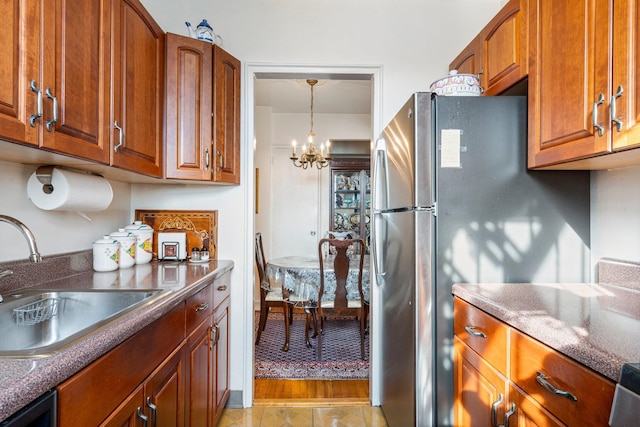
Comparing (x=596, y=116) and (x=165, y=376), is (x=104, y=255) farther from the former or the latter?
(x=596, y=116)

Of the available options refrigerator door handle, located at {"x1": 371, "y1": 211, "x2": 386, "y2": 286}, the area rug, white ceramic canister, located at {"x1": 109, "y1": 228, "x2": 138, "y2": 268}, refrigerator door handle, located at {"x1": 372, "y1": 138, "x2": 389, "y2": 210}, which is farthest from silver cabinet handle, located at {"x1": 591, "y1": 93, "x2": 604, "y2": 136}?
the area rug

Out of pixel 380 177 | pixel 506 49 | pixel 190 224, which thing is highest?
pixel 506 49

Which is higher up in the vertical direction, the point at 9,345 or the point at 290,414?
the point at 9,345

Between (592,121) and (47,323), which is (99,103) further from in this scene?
(592,121)

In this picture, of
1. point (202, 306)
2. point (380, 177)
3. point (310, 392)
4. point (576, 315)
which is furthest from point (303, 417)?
point (576, 315)

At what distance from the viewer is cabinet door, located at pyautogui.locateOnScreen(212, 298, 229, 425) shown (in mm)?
1802

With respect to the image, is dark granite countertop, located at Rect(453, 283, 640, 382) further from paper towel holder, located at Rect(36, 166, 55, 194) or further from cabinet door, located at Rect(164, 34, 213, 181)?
paper towel holder, located at Rect(36, 166, 55, 194)

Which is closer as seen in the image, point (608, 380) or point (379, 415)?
point (608, 380)

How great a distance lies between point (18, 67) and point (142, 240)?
124 cm

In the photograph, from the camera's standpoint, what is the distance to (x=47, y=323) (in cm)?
115

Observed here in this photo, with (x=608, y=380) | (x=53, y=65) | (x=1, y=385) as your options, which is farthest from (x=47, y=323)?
(x=608, y=380)

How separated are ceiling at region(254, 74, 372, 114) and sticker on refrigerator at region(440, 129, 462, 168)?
2.12 m

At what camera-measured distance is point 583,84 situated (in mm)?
1104

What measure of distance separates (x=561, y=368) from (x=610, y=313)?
0.35m
